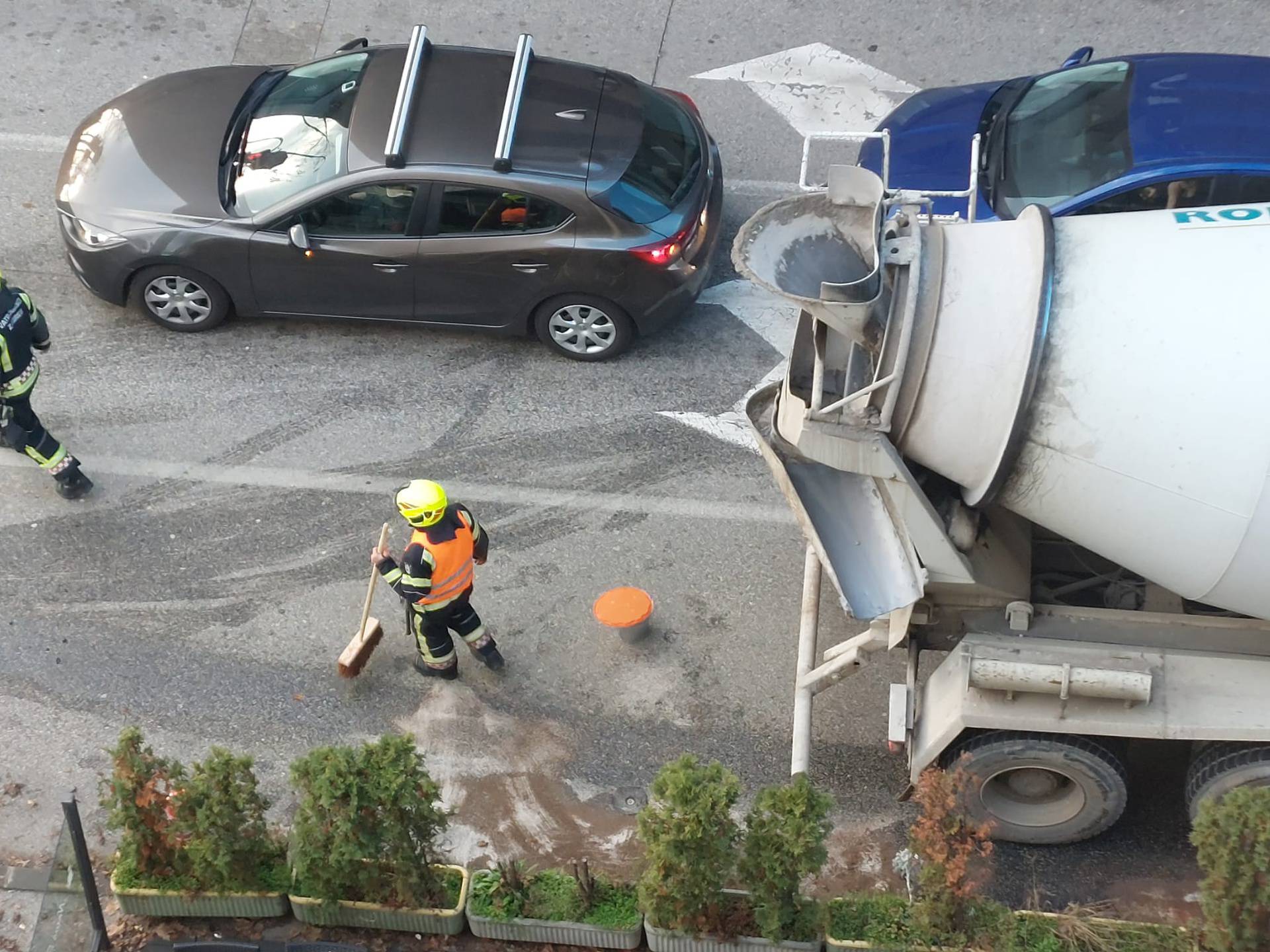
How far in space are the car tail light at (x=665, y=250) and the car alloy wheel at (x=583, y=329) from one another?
0.51 m

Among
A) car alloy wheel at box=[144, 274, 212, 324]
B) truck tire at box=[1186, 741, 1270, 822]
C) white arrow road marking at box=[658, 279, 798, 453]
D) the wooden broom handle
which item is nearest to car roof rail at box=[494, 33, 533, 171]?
white arrow road marking at box=[658, 279, 798, 453]

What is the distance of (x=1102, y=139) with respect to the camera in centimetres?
830

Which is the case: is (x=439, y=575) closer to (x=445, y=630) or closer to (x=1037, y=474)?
(x=445, y=630)

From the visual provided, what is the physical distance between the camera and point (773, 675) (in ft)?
24.0

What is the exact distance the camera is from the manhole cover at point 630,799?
6.76m

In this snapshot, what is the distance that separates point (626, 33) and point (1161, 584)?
7.73m

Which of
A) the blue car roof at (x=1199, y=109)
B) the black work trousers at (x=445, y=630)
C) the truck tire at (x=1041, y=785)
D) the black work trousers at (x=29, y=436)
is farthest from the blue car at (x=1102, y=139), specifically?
the black work trousers at (x=29, y=436)

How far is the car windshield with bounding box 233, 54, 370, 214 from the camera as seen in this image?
8.72 metres

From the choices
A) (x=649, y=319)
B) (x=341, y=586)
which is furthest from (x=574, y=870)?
(x=649, y=319)

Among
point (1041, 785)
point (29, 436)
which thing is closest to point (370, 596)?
point (29, 436)

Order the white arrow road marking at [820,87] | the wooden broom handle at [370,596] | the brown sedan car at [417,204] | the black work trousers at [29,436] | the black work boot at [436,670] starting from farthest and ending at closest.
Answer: the white arrow road marking at [820,87]
the brown sedan car at [417,204]
the black work trousers at [29,436]
the black work boot at [436,670]
the wooden broom handle at [370,596]

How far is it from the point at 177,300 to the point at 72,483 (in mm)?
1605

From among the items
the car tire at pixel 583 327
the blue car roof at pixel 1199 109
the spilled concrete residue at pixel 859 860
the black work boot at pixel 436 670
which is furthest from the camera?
the car tire at pixel 583 327

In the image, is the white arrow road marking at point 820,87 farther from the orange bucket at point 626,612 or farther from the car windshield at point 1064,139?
the orange bucket at point 626,612
